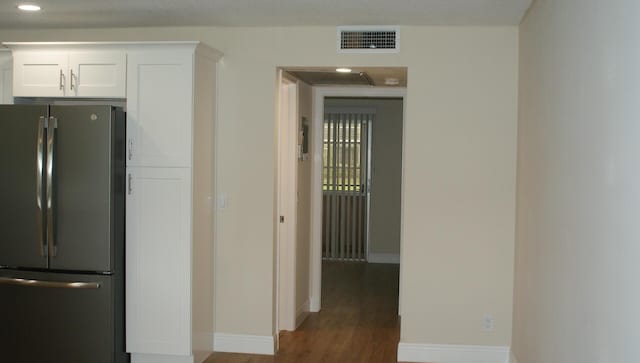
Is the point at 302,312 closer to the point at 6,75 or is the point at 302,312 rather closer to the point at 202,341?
the point at 202,341

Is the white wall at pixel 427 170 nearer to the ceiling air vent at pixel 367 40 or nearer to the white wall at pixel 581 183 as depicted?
the ceiling air vent at pixel 367 40

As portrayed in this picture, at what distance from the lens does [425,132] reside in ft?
16.0


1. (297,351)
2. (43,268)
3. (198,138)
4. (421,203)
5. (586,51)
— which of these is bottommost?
(297,351)

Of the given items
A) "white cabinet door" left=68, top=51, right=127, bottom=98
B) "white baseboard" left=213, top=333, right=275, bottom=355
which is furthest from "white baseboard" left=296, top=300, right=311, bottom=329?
"white cabinet door" left=68, top=51, right=127, bottom=98

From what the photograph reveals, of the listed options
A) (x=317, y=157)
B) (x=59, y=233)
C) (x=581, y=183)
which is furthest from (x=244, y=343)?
(x=581, y=183)

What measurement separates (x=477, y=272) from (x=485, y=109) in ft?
3.69

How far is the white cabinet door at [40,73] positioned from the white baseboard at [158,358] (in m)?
1.82

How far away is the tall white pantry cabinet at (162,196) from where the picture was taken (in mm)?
4559

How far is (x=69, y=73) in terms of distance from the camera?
4664 mm

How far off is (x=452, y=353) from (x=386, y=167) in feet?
15.1

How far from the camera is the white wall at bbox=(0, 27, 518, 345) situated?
15.8 feet

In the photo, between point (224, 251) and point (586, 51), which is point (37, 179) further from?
point (586, 51)

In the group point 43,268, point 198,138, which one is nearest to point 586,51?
point 198,138

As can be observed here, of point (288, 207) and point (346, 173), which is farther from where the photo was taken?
point (346, 173)
